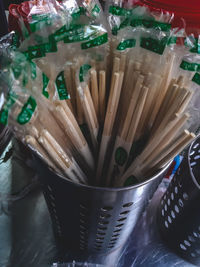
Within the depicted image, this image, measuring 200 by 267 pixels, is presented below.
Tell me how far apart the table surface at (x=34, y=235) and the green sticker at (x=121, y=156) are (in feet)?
0.88

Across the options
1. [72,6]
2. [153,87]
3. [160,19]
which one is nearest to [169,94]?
[153,87]

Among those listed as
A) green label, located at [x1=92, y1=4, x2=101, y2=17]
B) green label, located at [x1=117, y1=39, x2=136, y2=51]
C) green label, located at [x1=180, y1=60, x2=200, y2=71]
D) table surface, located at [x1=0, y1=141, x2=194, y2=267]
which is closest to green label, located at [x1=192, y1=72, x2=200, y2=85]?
green label, located at [x1=180, y1=60, x2=200, y2=71]

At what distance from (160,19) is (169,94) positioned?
165mm

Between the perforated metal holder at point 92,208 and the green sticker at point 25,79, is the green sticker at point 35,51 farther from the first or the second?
the perforated metal holder at point 92,208

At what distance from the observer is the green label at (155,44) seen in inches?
15.9

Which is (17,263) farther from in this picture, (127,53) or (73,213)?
(127,53)

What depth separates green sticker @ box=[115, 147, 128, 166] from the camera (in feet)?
1.42

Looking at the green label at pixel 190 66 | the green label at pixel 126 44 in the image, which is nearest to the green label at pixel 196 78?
the green label at pixel 190 66

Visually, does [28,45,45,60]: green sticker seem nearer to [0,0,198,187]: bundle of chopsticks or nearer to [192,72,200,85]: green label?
[0,0,198,187]: bundle of chopsticks

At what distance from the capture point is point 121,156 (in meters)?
0.44

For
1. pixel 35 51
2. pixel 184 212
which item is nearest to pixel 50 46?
pixel 35 51

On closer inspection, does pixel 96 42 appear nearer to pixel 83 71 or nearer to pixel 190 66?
pixel 83 71

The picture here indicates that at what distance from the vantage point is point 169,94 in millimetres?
410

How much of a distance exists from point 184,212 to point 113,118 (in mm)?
240
